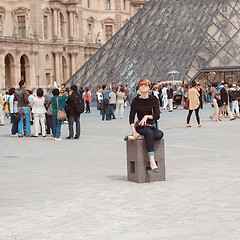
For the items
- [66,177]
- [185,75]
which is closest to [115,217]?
[66,177]

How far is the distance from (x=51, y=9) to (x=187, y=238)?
6740 cm

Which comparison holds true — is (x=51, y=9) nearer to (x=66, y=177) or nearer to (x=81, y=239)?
(x=66, y=177)

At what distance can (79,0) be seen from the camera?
3108 inches

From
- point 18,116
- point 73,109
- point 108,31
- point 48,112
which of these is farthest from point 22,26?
point 73,109

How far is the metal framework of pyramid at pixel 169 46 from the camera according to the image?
46.7 m

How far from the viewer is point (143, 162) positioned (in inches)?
414

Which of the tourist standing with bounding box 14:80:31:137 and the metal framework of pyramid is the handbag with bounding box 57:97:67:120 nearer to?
the tourist standing with bounding box 14:80:31:137

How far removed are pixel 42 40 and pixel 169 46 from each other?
85.0ft

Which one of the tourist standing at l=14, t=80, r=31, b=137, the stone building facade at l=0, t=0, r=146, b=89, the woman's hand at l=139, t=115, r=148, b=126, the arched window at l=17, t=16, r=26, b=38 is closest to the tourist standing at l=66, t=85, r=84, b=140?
the tourist standing at l=14, t=80, r=31, b=137

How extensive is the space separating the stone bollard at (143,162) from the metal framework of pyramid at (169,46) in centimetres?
3537

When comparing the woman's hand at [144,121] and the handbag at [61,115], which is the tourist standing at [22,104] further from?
the woman's hand at [144,121]

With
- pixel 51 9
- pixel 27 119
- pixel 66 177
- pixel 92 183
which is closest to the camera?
pixel 92 183

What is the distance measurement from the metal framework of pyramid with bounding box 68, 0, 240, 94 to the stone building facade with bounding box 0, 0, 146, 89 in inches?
789

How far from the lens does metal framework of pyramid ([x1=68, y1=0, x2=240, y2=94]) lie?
46.7 metres
